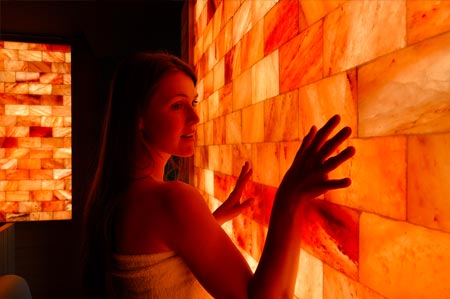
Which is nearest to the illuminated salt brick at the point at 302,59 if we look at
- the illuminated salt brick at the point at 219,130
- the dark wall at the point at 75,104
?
the illuminated salt brick at the point at 219,130

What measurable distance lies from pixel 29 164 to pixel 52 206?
0.56 meters

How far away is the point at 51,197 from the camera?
4137 mm

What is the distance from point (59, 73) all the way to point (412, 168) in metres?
4.38

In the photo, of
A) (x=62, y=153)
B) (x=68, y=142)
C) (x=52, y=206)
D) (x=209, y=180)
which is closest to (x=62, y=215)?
(x=52, y=206)

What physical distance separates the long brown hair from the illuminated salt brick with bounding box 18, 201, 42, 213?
3588 millimetres

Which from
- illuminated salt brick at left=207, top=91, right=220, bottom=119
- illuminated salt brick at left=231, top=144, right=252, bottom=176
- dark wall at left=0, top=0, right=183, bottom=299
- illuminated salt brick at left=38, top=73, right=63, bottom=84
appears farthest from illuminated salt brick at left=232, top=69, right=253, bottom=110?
illuminated salt brick at left=38, top=73, right=63, bottom=84

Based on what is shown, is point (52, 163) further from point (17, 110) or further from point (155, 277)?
point (155, 277)

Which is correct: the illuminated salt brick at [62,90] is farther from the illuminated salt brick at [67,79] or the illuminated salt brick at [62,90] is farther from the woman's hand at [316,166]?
the woman's hand at [316,166]

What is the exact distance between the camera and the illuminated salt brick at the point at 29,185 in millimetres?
4006

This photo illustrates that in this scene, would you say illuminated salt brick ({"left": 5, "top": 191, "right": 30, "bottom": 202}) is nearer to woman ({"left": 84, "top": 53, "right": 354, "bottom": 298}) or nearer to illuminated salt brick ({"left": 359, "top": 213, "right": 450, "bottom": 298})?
woman ({"left": 84, "top": 53, "right": 354, "bottom": 298})

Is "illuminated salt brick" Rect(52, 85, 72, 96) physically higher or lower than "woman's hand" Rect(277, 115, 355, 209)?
higher

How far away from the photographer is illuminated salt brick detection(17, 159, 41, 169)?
157 inches

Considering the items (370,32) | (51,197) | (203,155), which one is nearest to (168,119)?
(370,32)

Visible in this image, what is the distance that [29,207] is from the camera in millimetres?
4059
